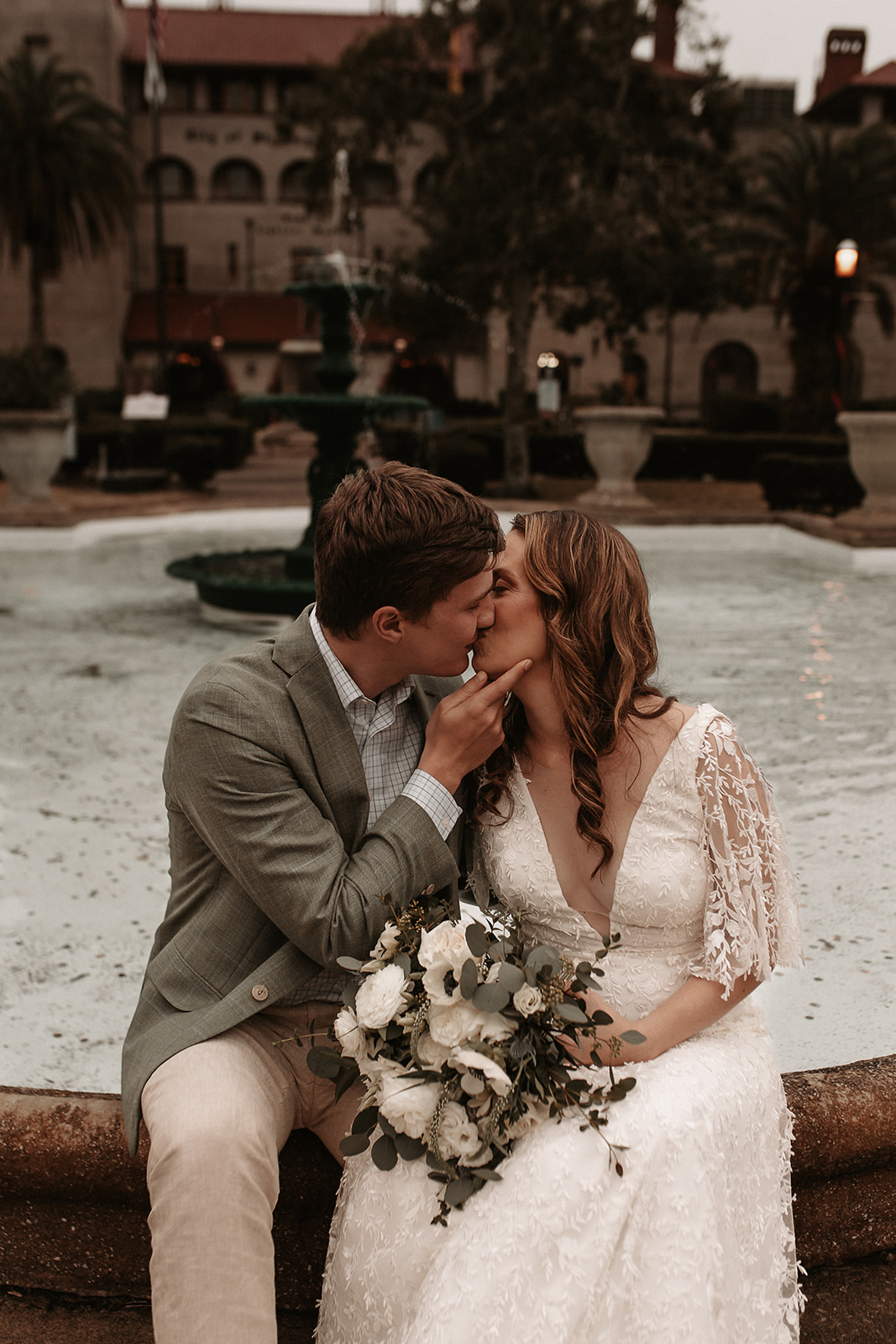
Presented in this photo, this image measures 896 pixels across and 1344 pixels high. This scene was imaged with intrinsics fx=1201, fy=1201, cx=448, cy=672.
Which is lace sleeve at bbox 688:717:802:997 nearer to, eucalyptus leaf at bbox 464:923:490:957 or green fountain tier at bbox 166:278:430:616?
eucalyptus leaf at bbox 464:923:490:957

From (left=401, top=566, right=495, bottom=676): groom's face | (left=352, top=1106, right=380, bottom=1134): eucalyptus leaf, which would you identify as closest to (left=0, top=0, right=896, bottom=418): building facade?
(left=401, top=566, right=495, bottom=676): groom's face

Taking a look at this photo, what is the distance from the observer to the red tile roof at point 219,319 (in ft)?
136

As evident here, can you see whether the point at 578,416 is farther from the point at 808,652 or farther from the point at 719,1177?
the point at 719,1177

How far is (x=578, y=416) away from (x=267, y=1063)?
54.7 ft

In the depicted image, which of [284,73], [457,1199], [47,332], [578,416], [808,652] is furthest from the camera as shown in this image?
[284,73]

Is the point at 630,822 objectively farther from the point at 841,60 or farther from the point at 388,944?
the point at 841,60

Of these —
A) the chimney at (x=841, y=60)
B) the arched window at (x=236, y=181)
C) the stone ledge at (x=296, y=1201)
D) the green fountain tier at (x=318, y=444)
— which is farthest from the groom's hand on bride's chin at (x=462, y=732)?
the chimney at (x=841, y=60)

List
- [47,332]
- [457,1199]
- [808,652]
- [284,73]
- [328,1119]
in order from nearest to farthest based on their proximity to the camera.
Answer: [457,1199] → [328,1119] → [808,652] → [47,332] → [284,73]

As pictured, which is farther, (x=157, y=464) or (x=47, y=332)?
(x=47, y=332)

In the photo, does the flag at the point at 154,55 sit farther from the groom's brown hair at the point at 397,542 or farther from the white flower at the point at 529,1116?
the white flower at the point at 529,1116

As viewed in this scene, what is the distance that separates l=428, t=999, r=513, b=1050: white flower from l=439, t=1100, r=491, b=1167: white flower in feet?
Answer: 0.35

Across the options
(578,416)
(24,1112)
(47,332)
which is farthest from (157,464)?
(24,1112)

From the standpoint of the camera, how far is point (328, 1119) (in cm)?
230

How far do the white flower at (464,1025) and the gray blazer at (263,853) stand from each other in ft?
0.84
